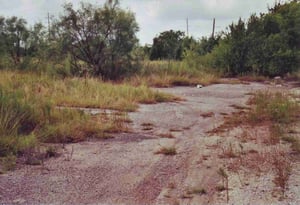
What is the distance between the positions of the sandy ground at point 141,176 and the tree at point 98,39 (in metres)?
12.1

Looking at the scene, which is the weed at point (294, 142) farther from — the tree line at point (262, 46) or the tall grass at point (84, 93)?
the tree line at point (262, 46)

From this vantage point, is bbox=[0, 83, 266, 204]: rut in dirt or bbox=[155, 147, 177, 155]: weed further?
bbox=[155, 147, 177, 155]: weed

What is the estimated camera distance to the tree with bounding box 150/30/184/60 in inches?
1214

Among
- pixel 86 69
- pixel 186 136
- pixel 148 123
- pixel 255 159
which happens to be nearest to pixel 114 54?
pixel 86 69

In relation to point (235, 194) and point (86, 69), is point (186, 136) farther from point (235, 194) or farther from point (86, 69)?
point (86, 69)

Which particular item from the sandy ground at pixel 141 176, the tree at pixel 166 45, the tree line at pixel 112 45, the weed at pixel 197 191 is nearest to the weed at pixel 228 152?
the sandy ground at pixel 141 176

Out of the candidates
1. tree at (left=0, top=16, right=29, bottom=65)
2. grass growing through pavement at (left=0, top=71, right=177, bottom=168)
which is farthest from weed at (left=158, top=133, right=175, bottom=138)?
tree at (left=0, top=16, right=29, bottom=65)

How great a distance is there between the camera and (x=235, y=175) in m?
4.28

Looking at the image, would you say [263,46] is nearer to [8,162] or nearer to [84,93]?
[84,93]

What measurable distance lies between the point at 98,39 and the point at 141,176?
47.3 feet

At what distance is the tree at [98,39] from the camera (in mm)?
18000

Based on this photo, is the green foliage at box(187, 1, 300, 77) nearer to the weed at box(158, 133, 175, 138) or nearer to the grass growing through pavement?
the grass growing through pavement

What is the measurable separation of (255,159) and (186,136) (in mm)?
1594

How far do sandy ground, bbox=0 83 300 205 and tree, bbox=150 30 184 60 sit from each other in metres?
24.6
